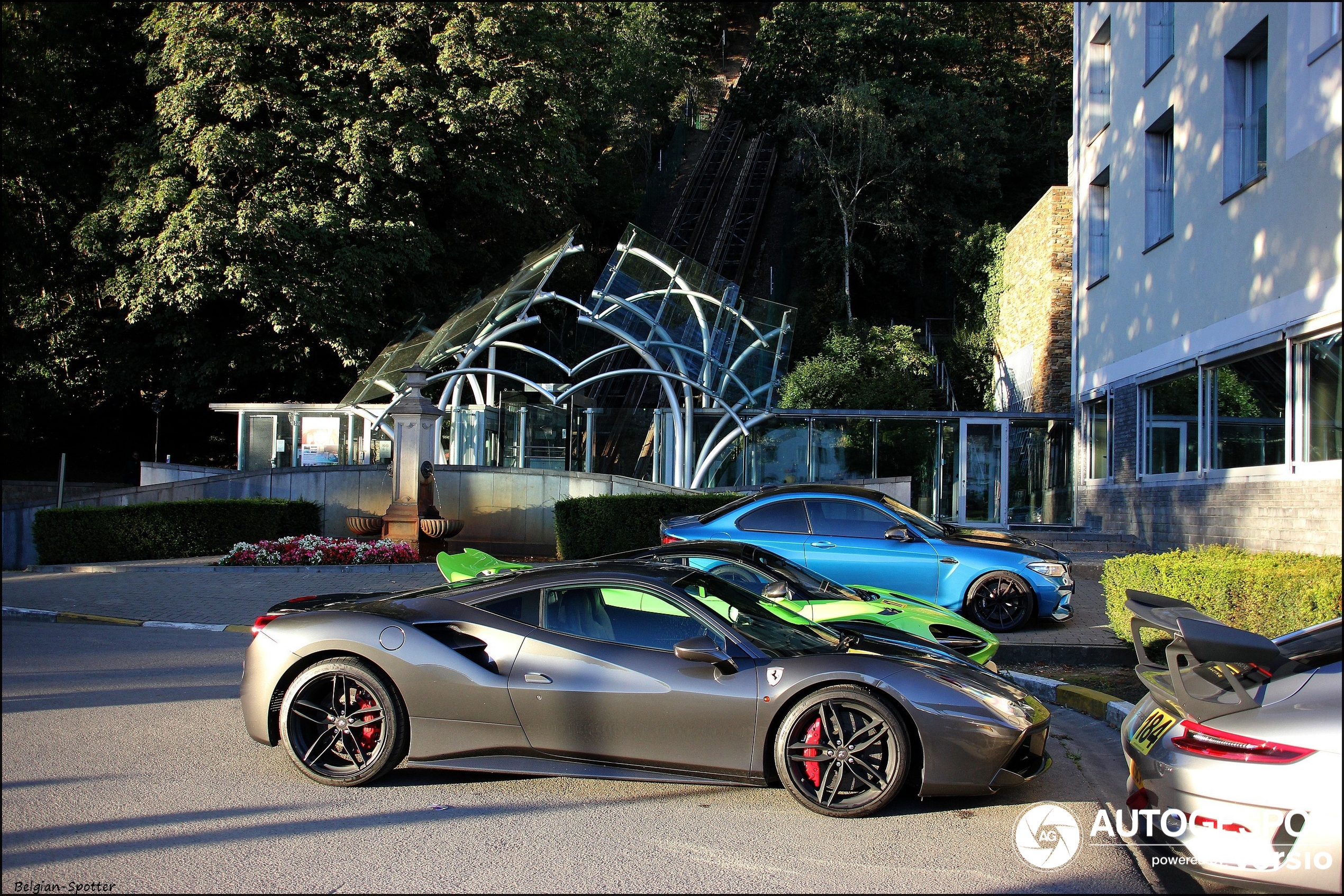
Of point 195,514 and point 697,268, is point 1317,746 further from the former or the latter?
point 697,268

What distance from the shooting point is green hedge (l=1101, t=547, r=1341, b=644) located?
7.25m

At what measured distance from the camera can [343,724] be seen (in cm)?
541

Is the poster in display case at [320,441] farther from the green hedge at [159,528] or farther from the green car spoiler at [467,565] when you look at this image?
the green car spoiler at [467,565]

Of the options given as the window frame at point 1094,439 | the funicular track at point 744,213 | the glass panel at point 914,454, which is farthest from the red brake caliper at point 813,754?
the funicular track at point 744,213

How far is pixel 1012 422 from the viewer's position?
905 inches

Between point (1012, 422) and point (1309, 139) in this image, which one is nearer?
point (1309, 139)

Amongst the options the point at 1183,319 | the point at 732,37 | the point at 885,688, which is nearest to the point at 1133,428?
the point at 1183,319

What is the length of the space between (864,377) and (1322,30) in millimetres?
18225

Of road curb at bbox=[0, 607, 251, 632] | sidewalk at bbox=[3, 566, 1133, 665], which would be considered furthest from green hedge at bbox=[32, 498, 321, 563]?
road curb at bbox=[0, 607, 251, 632]

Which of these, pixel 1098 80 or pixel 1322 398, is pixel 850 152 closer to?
pixel 1098 80

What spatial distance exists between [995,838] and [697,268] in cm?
1882

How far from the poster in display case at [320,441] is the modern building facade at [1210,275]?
1832cm

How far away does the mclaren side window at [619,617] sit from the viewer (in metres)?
5.38

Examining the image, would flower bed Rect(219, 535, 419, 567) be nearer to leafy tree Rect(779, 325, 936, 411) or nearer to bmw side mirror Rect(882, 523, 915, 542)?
bmw side mirror Rect(882, 523, 915, 542)
